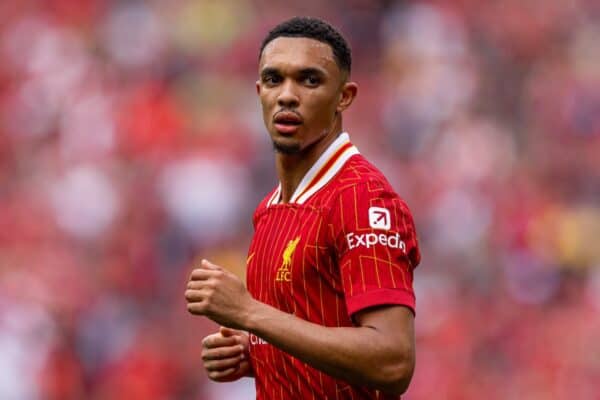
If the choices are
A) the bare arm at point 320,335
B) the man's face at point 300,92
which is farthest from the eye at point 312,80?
the bare arm at point 320,335

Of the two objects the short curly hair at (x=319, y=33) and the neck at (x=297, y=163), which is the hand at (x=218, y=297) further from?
the short curly hair at (x=319, y=33)

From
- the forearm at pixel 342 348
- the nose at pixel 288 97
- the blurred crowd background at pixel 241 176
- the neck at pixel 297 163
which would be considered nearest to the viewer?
the forearm at pixel 342 348

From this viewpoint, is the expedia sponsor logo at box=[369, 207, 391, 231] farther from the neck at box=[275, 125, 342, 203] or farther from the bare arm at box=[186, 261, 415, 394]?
the neck at box=[275, 125, 342, 203]

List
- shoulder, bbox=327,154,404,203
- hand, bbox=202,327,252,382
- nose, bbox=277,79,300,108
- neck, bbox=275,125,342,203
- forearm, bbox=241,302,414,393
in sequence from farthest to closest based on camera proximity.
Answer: hand, bbox=202,327,252,382 → neck, bbox=275,125,342,203 → nose, bbox=277,79,300,108 → shoulder, bbox=327,154,404,203 → forearm, bbox=241,302,414,393

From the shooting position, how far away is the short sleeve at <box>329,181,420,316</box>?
3.44 meters

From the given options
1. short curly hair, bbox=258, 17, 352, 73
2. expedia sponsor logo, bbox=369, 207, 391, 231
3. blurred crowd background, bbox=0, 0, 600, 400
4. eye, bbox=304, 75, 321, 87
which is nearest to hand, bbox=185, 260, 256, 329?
expedia sponsor logo, bbox=369, 207, 391, 231

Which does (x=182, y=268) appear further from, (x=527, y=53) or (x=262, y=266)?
(x=262, y=266)

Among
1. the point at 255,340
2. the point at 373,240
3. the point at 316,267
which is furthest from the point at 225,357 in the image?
the point at 373,240

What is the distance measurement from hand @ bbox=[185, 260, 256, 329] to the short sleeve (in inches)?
12.5

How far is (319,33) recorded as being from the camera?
379 cm

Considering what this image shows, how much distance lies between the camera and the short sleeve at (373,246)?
11.3 feet

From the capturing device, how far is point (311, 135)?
12.5 feet

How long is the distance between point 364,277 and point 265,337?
1.10ft

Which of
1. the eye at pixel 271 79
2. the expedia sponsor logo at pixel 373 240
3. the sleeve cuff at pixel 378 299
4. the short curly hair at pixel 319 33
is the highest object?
the short curly hair at pixel 319 33
